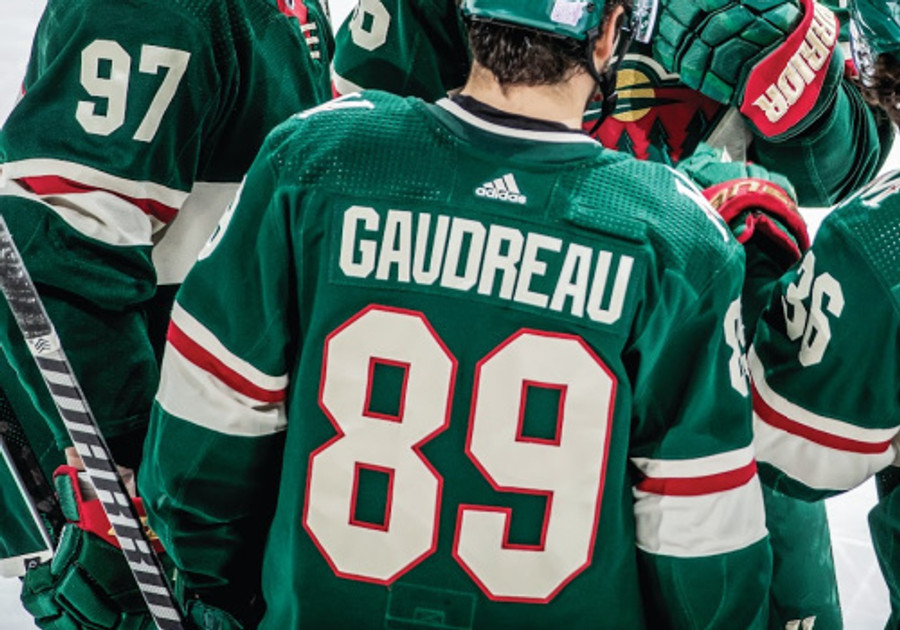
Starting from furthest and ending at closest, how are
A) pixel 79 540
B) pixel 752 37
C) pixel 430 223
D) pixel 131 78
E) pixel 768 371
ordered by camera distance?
pixel 752 37
pixel 79 540
pixel 131 78
pixel 768 371
pixel 430 223

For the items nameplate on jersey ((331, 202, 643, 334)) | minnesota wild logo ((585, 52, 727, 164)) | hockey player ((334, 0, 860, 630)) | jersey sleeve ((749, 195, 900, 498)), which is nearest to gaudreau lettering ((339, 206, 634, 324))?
nameplate on jersey ((331, 202, 643, 334))

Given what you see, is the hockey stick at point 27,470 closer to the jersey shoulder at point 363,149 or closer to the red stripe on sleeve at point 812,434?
the jersey shoulder at point 363,149

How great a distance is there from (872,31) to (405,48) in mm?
856

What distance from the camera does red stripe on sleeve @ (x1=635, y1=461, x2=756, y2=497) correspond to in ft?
4.55

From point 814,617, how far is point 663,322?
65 cm

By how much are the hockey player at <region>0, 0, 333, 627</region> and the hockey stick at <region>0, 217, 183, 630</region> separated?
14 cm

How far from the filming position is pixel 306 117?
1.39 meters

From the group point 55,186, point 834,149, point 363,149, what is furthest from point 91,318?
point 834,149

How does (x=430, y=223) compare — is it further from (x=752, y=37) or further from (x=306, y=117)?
(x=752, y=37)

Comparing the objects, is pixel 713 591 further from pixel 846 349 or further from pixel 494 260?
pixel 494 260

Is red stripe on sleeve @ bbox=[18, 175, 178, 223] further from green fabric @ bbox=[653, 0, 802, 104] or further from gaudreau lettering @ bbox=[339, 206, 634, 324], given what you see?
green fabric @ bbox=[653, 0, 802, 104]

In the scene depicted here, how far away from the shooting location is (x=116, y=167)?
5.35 feet

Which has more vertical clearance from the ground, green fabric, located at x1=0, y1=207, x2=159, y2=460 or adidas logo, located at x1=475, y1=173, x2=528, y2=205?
adidas logo, located at x1=475, y1=173, x2=528, y2=205

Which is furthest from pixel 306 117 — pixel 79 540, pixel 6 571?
pixel 6 571
